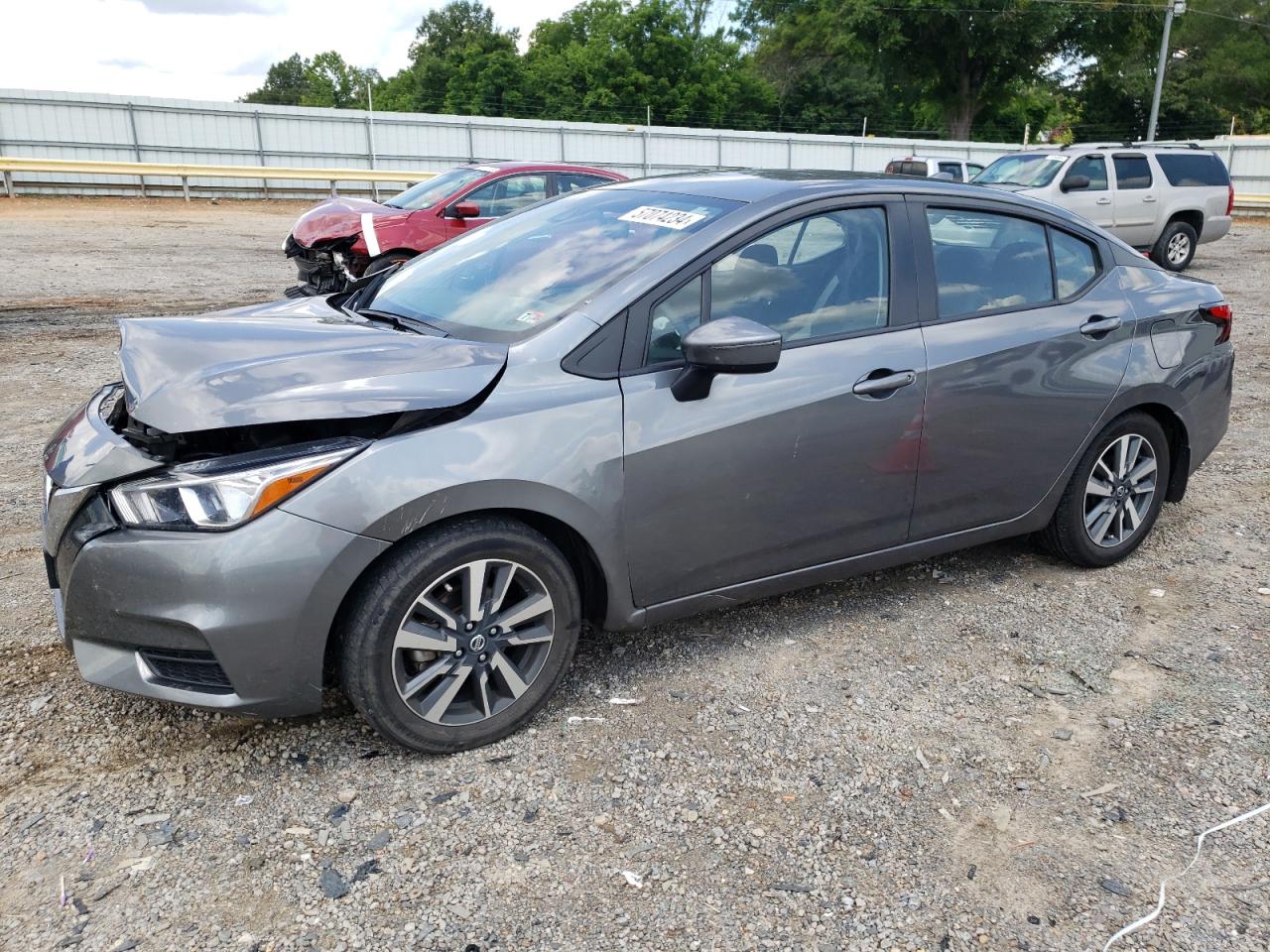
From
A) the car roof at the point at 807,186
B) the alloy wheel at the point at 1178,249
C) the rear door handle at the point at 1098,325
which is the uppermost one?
the car roof at the point at 807,186

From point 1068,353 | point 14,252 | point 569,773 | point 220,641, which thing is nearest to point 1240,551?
point 1068,353

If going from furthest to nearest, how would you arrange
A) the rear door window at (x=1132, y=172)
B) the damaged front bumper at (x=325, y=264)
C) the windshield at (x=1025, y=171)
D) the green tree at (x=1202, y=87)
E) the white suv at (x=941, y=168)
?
1. the green tree at (x=1202, y=87)
2. the white suv at (x=941, y=168)
3. the rear door window at (x=1132, y=172)
4. the windshield at (x=1025, y=171)
5. the damaged front bumper at (x=325, y=264)

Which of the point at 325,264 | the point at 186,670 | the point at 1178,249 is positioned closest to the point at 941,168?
the point at 1178,249

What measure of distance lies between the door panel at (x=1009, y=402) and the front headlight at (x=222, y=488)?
2147 millimetres

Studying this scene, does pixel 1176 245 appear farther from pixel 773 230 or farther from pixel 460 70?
pixel 460 70

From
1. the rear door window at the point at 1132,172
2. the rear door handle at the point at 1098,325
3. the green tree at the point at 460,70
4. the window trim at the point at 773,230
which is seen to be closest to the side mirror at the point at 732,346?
the window trim at the point at 773,230

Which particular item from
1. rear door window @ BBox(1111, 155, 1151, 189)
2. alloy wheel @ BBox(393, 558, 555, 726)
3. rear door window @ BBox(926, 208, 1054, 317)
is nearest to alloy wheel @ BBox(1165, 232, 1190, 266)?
rear door window @ BBox(1111, 155, 1151, 189)

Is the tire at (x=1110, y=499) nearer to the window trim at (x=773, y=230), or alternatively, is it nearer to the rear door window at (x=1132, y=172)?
the window trim at (x=773, y=230)

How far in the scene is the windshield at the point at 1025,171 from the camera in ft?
48.2

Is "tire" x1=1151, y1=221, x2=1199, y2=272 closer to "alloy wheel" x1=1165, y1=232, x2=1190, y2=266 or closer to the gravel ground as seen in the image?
"alloy wheel" x1=1165, y1=232, x2=1190, y2=266

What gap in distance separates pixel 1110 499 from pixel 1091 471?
0.23 meters

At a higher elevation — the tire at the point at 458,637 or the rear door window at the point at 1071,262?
the rear door window at the point at 1071,262

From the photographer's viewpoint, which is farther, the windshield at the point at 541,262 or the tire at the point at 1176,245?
the tire at the point at 1176,245

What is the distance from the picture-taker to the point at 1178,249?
51.8 feet
